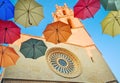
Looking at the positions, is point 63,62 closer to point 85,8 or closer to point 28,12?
point 28,12

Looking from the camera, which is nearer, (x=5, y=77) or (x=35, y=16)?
(x=35, y=16)

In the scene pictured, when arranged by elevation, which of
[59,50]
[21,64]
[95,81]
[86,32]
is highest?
[86,32]

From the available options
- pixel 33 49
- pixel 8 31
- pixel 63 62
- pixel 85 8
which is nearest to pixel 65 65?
pixel 63 62

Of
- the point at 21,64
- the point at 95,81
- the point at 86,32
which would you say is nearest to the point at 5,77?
the point at 21,64

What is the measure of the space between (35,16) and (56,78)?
1020 cm

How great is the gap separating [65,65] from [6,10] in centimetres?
1306

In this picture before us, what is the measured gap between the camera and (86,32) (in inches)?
1121

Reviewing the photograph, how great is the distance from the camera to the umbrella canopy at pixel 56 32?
10.8 metres

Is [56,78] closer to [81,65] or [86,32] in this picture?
[81,65]

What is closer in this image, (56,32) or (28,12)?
(28,12)

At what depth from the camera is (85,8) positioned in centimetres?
1012

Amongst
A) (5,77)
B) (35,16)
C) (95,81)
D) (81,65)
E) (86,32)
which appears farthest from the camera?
(86,32)

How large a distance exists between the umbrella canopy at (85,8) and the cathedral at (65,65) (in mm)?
9065

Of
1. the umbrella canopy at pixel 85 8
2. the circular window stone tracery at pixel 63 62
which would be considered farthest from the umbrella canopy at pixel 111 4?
the circular window stone tracery at pixel 63 62
